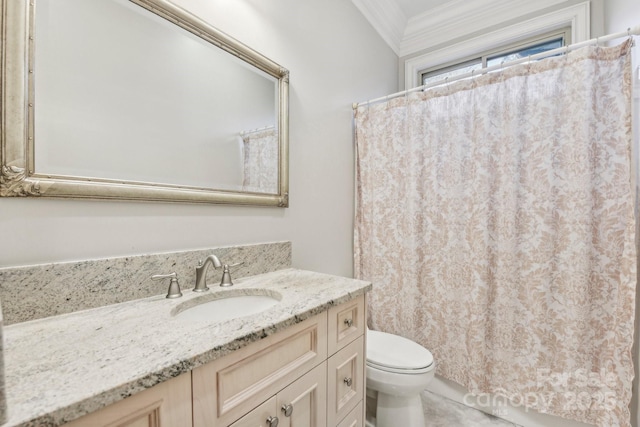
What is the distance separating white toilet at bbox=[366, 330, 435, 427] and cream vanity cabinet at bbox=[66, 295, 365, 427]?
0.24 metres

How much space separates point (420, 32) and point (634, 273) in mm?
2116

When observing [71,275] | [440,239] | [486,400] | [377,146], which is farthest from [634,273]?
[71,275]

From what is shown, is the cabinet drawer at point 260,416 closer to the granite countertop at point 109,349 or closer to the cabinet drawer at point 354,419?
the granite countertop at point 109,349

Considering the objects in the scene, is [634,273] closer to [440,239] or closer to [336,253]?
[440,239]

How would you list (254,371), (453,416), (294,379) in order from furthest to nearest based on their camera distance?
(453,416) → (294,379) → (254,371)

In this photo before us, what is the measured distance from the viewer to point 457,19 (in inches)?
84.0

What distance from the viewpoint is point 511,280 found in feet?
4.90

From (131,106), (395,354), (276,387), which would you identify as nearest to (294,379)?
(276,387)

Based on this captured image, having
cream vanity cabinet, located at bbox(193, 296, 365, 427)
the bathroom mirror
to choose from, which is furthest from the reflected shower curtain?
the bathroom mirror

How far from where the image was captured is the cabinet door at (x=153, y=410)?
468 millimetres

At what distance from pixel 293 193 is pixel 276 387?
3.08 feet

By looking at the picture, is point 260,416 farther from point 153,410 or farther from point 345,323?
point 345,323

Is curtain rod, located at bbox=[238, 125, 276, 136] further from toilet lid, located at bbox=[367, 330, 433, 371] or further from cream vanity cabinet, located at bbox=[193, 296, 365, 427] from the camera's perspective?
toilet lid, located at bbox=[367, 330, 433, 371]

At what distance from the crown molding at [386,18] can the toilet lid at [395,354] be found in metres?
2.15
